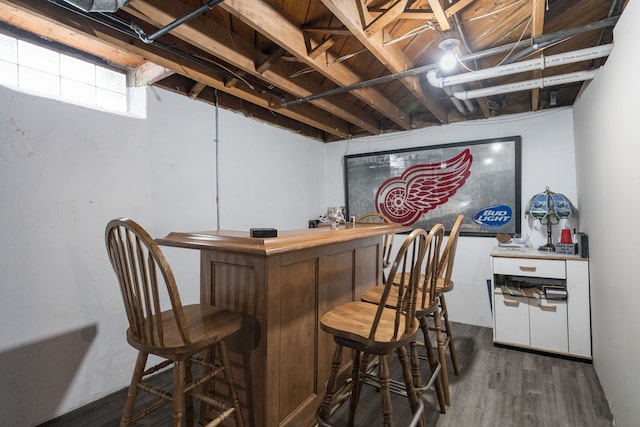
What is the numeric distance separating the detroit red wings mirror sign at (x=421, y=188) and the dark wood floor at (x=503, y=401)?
175 centimetres

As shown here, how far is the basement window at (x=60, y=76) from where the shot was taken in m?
1.88

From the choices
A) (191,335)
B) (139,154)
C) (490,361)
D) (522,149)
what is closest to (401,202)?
(522,149)

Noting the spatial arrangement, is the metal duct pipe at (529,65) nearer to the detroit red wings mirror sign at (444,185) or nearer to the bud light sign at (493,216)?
the detroit red wings mirror sign at (444,185)

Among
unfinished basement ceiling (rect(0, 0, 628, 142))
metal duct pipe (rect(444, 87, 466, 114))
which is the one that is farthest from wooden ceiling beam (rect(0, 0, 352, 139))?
metal duct pipe (rect(444, 87, 466, 114))

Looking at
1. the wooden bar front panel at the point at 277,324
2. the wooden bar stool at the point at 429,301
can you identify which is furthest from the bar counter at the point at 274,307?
the wooden bar stool at the point at 429,301

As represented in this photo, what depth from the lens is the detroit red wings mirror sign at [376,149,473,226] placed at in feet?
11.7

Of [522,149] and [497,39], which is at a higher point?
[497,39]

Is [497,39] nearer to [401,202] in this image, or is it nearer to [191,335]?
[401,202]

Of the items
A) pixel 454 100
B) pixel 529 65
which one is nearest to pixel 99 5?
pixel 529 65

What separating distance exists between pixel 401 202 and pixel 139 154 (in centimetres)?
286

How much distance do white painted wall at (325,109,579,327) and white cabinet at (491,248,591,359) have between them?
484mm

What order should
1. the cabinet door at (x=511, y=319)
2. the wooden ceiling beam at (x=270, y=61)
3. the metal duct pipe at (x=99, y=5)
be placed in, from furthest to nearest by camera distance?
1. the cabinet door at (x=511, y=319)
2. the wooden ceiling beam at (x=270, y=61)
3. the metal duct pipe at (x=99, y=5)

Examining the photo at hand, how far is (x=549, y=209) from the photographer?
2943mm

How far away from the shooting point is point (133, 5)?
59.6 inches
